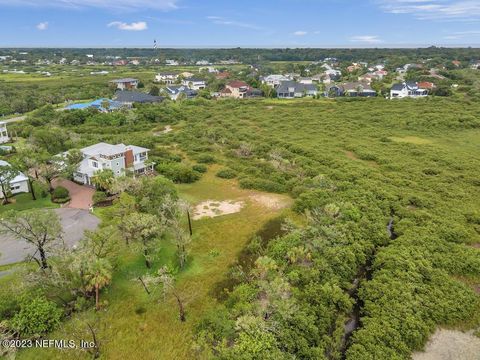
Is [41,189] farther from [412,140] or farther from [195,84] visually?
[195,84]

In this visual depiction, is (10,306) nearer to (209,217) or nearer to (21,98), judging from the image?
(209,217)

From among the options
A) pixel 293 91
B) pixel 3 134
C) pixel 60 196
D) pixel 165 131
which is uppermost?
pixel 293 91

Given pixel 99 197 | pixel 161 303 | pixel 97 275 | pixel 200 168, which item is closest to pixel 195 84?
pixel 200 168

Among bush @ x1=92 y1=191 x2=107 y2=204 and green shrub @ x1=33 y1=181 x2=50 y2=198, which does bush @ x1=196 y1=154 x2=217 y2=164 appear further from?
green shrub @ x1=33 y1=181 x2=50 y2=198

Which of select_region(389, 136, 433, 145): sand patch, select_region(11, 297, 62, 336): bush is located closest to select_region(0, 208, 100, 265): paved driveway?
select_region(11, 297, 62, 336): bush

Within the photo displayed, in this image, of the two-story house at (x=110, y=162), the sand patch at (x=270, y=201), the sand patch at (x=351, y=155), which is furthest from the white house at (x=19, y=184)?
the sand patch at (x=351, y=155)
